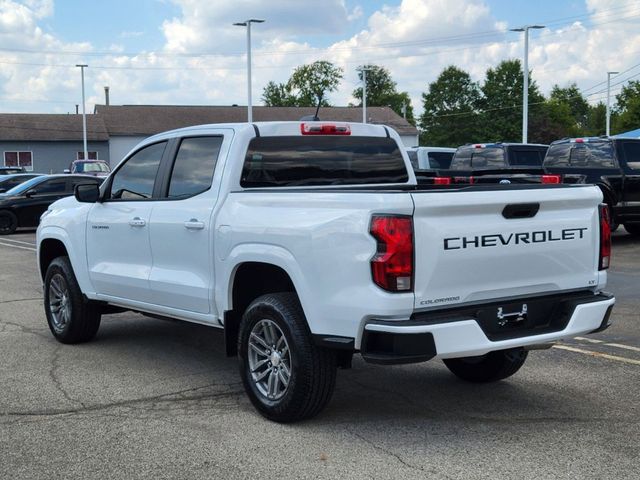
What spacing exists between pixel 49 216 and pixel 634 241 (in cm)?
1254

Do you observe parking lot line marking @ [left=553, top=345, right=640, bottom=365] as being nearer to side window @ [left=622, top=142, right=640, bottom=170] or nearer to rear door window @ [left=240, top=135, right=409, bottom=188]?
rear door window @ [left=240, top=135, right=409, bottom=188]

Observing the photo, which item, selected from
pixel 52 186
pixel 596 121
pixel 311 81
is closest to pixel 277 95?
pixel 311 81

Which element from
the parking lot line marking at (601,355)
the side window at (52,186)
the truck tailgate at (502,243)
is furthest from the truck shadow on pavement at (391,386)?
the side window at (52,186)

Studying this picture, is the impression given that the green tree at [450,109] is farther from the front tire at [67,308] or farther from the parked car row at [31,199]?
the front tire at [67,308]

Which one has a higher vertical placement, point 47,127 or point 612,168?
point 47,127

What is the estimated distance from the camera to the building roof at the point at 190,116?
69562mm

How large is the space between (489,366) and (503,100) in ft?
314

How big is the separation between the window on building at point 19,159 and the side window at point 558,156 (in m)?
52.6

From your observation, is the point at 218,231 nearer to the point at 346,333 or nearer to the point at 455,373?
the point at 346,333

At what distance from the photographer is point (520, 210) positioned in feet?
16.3

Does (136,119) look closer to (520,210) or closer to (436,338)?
(520,210)

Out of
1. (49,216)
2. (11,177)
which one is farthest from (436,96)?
(49,216)

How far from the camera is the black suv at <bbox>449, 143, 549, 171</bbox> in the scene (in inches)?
760

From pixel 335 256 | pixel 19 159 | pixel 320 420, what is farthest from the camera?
pixel 19 159
